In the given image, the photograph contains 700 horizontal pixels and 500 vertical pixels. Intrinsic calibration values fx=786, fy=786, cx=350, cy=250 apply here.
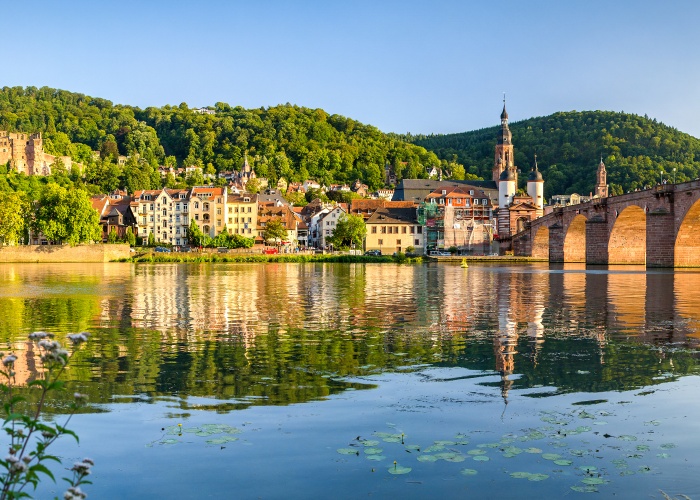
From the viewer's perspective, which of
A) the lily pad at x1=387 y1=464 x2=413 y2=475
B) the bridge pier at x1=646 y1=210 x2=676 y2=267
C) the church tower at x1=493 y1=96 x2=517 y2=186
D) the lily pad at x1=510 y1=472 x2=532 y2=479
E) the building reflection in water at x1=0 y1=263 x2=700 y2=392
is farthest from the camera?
the church tower at x1=493 y1=96 x2=517 y2=186

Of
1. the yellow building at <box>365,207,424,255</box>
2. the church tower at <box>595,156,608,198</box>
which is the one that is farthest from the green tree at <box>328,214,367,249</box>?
the church tower at <box>595,156,608,198</box>

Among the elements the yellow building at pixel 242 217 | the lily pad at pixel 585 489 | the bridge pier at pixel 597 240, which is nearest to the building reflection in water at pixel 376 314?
the lily pad at pixel 585 489

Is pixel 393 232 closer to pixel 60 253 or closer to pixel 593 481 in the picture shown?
pixel 60 253

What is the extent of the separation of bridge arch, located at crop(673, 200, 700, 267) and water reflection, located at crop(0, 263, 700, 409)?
3231 centimetres

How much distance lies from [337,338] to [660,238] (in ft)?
189

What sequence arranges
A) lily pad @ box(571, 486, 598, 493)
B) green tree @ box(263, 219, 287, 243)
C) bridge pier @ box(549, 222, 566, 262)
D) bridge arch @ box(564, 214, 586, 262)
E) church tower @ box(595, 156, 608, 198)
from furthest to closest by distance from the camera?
1. church tower @ box(595, 156, 608, 198)
2. green tree @ box(263, 219, 287, 243)
3. bridge pier @ box(549, 222, 566, 262)
4. bridge arch @ box(564, 214, 586, 262)
5. lily pad @ box(571, 486, 598, 493)

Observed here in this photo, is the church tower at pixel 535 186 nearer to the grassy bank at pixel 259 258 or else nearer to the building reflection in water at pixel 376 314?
the grassy bank at pixel 259 258

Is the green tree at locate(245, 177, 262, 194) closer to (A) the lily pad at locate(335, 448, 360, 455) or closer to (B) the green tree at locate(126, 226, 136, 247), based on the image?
(B) the green tree at locate(126, 226, 136, 247)

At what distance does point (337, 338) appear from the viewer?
20625 millimetres

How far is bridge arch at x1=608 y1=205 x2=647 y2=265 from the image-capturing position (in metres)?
87.1

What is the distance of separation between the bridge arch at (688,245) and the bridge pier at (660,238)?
0.51 m

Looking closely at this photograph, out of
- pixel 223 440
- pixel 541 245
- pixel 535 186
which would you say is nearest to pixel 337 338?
pixel 223 440

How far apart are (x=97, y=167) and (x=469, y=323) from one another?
183 m

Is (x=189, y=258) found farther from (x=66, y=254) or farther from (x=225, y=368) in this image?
(x=225, y=368)
